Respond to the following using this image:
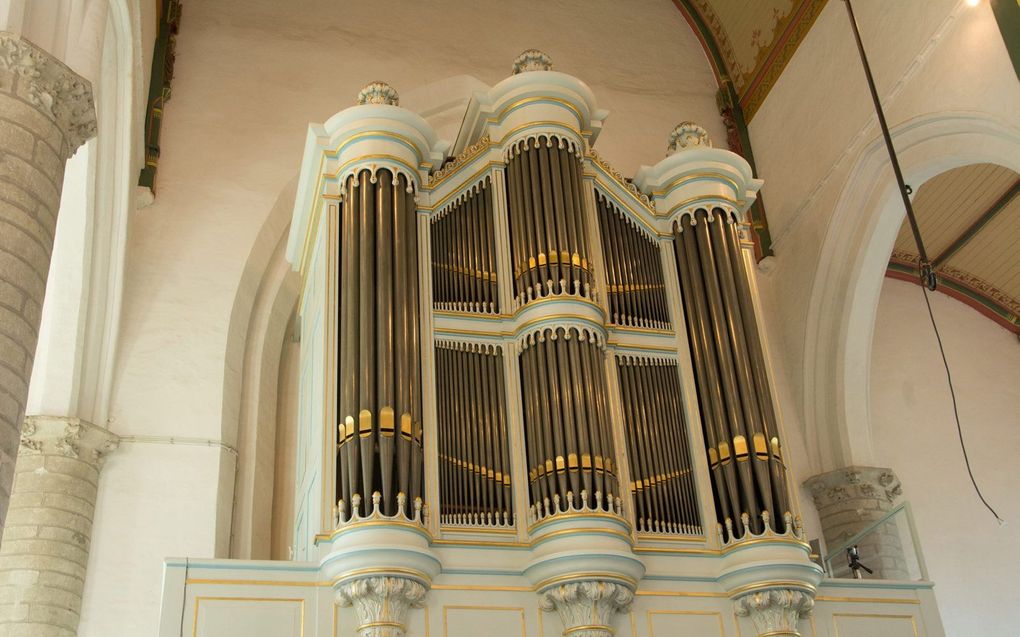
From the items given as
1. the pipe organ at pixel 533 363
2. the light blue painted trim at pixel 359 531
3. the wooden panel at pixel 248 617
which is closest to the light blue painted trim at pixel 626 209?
the pipe organ at pixel 533 363

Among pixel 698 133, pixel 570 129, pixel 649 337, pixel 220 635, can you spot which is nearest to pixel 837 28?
pixel 698 133

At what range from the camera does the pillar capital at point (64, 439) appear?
10516 millimetres

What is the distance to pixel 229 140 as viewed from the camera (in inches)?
508

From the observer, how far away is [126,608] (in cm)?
1030

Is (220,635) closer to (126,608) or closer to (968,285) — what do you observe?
(126,608)

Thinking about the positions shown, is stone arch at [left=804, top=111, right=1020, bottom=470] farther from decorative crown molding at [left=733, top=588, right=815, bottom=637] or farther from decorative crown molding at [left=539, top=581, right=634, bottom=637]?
decorative crown molding at [left=539, top=581, right=634, bottom=637]

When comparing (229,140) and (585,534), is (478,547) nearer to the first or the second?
(585,534)

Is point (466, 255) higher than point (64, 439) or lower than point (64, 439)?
higher

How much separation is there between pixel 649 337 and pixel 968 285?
878cm

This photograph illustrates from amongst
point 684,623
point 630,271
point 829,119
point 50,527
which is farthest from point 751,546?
point 829,119

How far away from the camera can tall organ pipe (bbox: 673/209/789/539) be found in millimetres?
8781

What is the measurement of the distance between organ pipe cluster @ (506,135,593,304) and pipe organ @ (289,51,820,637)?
19mm

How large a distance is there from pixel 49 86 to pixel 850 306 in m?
9.35

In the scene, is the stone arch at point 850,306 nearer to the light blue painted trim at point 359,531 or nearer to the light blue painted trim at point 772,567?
the light blue painted trim at point 772,567
